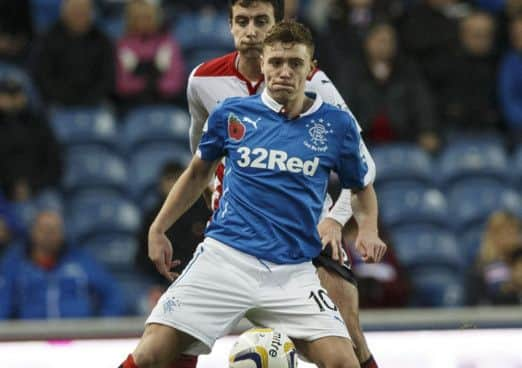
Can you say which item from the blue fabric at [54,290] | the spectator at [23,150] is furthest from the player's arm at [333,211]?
the spectator at [23,150]

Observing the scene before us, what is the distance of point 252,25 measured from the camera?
608 centimetres

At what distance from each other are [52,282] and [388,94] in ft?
9.99

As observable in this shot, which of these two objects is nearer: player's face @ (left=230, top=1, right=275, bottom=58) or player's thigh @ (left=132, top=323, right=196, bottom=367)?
player's thigh @ (left=132, top=323, right=196, bottom=367)

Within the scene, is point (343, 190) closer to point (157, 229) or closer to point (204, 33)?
point (157, 229)

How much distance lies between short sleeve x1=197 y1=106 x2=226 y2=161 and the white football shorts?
0.38 meters

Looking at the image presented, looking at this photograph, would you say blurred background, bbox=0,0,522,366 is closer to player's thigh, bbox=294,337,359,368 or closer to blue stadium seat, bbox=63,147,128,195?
blue stadium seat, bbox=63,147,128,195

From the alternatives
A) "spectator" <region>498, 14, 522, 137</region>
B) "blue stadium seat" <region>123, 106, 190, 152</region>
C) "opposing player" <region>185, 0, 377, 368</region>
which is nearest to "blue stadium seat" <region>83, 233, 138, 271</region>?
"blue stadium seat" <region>123, 106, 190, 152</region>

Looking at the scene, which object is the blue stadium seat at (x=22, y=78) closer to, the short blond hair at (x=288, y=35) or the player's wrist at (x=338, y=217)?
the player's wrist at (x=338, y=217)

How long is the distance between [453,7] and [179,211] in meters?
6.35

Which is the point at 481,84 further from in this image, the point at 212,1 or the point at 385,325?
the point at 385,325

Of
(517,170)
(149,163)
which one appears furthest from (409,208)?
(149,163)

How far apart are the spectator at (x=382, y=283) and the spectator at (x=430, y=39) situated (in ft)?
7.06

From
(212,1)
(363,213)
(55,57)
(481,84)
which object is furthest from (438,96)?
(363,213)

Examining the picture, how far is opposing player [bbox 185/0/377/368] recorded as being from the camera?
6.03 m
